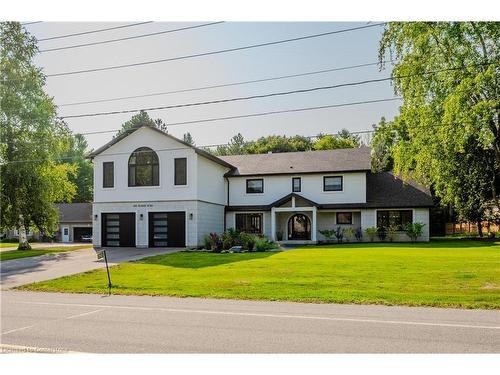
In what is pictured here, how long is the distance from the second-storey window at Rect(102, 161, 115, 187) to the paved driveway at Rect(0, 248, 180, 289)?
14.1 feet

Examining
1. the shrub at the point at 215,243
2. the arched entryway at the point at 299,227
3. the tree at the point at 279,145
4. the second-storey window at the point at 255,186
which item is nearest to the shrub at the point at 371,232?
the arched entryway at the point at 299,227

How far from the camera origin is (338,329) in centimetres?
754

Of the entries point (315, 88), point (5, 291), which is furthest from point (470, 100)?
point (5, 291)

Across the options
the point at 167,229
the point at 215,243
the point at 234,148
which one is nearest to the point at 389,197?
the point at 215,243

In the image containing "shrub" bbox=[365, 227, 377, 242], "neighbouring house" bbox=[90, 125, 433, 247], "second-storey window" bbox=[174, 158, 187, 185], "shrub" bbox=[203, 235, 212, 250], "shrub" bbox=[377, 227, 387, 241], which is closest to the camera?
"shrub" bbox=[203, 235, 212, 250]

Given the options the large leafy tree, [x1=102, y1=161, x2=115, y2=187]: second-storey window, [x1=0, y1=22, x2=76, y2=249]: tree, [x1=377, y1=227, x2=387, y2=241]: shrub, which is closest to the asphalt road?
the large leafy tree

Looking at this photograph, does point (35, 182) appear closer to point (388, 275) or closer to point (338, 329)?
point (388, 275)

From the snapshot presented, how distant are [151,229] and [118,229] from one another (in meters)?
2.09

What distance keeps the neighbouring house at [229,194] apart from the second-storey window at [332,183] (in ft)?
0.20

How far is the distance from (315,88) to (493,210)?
2642 cm

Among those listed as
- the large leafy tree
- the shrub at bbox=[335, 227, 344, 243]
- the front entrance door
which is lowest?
the front entrance door

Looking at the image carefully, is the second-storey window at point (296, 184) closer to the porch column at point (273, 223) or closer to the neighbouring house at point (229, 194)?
the neighbouring house at point (229, 194)

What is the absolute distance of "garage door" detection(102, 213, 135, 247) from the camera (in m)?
27.1

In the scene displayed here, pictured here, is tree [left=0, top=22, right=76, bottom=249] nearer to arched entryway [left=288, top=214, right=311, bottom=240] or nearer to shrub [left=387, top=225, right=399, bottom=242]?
arched entryway [left=288, top=214, right=311, bottom=240]
